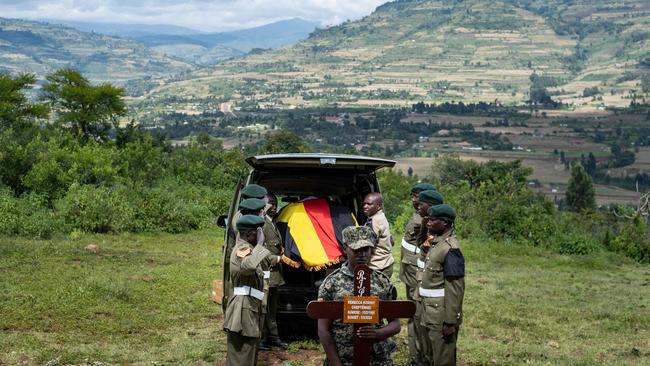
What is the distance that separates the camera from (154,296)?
1163 cm

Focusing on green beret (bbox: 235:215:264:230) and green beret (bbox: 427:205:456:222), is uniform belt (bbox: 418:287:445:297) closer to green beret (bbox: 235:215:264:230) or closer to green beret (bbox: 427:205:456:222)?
green beret (bbox: 427:205:456:222)

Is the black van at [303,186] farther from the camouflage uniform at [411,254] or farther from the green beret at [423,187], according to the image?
the camouflage uniform at [411,254]

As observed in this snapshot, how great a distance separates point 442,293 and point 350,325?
1.66 metres

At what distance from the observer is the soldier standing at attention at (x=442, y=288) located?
22.8 feet

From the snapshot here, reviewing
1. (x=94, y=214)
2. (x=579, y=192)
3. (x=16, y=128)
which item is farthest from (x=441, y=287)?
(x=579, y=192)

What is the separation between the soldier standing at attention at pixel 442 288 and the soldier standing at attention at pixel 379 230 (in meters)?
1.55

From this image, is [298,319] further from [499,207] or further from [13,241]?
[499,207]

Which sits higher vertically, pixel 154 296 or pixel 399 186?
pixel 154 296

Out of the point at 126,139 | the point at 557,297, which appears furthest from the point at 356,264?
the point at 126,139

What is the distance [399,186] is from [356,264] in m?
29.0

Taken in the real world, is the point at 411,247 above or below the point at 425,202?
below

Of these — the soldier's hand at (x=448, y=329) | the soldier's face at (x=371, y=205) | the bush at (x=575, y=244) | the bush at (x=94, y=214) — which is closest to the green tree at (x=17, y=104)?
the bush at (x=94, y=214)

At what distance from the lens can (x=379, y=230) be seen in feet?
28.8

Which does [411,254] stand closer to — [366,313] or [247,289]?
[247,289]
